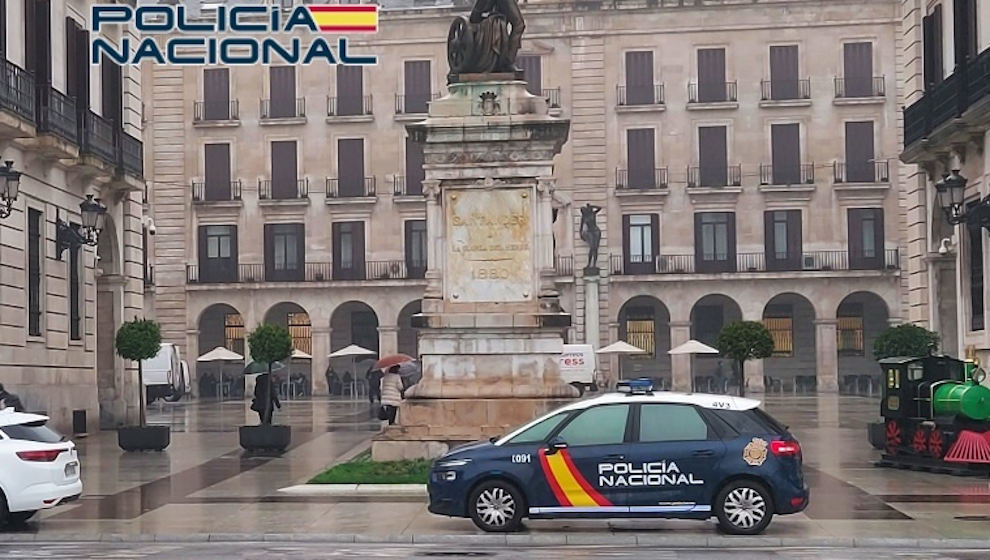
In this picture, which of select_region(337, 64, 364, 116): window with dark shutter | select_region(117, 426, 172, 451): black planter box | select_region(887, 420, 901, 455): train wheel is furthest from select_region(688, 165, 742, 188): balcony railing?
select_region(887, 420, 901, 455): train wheel

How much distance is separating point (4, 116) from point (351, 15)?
75.3 ft

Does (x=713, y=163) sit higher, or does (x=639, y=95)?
(x=639, y=95)

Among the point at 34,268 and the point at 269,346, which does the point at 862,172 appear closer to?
the point at 269,346

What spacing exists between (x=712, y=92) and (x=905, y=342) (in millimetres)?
39338

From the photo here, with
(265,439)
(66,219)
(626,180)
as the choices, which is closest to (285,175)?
(626,180)

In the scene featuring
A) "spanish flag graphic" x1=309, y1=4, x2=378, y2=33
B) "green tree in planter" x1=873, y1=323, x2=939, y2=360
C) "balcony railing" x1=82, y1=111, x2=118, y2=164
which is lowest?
"green tree in planter" x1=873, y1=323, x2=939, y2=360

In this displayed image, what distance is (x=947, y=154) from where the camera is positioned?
30891mm

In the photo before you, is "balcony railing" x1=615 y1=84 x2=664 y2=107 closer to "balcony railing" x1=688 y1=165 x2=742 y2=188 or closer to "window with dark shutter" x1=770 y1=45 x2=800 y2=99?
"balcony railing" x1=688 y1=165 x2=742 y2=188

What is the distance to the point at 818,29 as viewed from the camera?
2621 inches

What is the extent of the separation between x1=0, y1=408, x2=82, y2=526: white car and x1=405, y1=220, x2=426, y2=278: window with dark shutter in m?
49.6

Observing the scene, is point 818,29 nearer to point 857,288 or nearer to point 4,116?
point 857,288

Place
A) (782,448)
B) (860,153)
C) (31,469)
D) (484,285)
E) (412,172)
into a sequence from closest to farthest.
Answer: (782,448) < (31,469) < (484,285) < (860,153) < (412,172)

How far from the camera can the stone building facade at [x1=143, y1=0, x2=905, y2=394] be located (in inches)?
2603

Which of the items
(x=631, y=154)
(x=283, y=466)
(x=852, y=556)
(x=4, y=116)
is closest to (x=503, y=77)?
(x=283, y=466)
